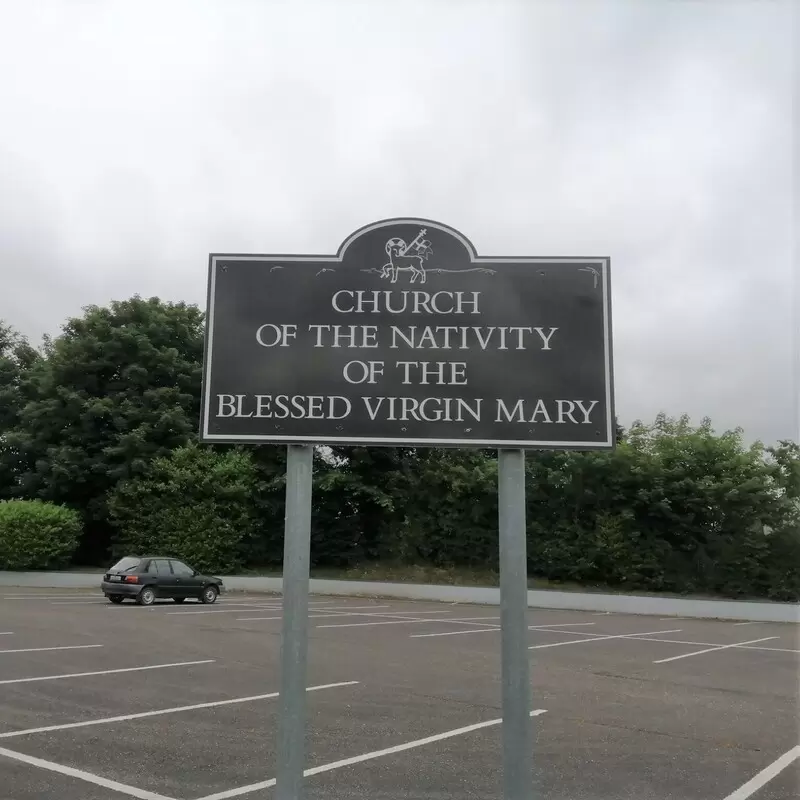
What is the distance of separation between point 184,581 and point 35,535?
455 inches

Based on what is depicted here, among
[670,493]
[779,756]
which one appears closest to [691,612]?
[670,493]

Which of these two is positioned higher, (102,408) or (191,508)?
(102,408)

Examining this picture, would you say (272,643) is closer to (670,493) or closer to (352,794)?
(352,794)

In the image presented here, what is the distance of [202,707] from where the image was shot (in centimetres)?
807

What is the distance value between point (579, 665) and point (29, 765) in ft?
27.9

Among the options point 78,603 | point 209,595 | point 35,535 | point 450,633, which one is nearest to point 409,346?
point 450,633

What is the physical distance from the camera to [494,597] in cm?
2664

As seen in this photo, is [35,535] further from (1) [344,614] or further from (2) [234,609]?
(1) [344,614]

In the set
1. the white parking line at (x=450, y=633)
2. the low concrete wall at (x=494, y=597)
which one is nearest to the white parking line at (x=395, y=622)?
the white parking line at (x=450, y=633)

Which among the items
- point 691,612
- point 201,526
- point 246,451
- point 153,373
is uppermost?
point 153,373

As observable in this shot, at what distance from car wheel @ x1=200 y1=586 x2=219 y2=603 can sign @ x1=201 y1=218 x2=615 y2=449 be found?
70.5 ft

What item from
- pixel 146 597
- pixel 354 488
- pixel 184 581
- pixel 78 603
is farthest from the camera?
pixel 354 488

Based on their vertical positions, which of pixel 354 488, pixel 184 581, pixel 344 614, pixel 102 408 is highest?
pixel 102 408

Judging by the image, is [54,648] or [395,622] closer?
[54,648]
